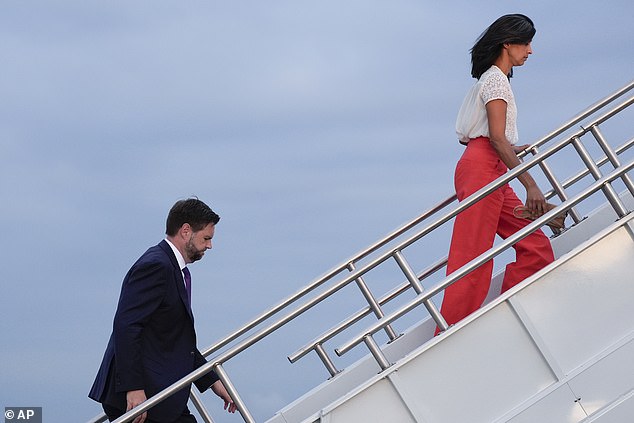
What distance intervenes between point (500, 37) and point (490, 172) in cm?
78

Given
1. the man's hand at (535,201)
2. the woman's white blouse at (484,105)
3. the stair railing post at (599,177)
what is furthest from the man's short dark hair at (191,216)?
the stair railing post at (599,177)

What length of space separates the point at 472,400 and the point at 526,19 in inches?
88.0

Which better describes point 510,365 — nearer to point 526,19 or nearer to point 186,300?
point 186,300

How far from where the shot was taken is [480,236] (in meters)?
5.27

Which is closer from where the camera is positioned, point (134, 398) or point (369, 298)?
point (134, 398)

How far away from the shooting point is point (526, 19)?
5.41 m

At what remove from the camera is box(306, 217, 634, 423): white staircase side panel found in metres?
4.48

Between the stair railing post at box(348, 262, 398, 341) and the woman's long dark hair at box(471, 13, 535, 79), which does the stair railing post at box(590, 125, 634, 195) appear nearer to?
the woman's long dark hair at box(471, 13, 535, 79)

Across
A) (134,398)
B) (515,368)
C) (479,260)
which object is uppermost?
(134,398)

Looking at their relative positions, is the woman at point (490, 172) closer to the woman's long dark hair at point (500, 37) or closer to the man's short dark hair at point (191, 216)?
the woman's long dark hair at point (500, 37)

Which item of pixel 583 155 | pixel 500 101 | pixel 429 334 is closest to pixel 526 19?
pixel 500 101

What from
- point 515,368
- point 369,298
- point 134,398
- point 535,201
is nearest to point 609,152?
point 535,201

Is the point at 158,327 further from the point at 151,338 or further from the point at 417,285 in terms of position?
the point at 417,285

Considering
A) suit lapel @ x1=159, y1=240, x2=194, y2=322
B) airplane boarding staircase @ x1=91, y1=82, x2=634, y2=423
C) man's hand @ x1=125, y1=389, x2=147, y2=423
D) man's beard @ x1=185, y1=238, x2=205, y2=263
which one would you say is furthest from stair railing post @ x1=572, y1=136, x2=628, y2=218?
man's hand @ x1=125, y1=389, x2=147, y2=423
